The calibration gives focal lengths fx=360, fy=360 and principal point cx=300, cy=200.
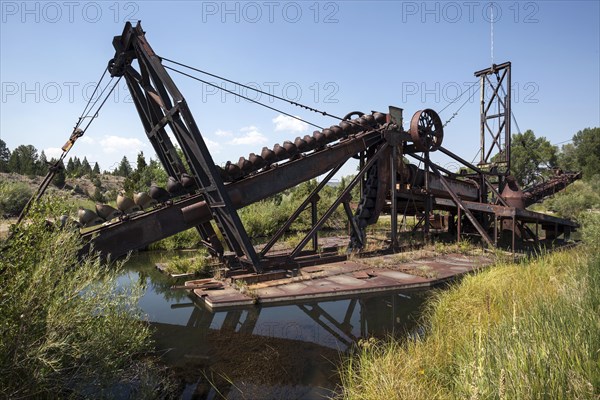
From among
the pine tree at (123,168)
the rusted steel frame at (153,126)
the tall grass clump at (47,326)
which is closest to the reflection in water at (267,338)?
the tall grass clump at (47,326)

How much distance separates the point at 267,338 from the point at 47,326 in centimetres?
291

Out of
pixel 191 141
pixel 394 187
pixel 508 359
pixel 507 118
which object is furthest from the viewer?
pixel 507 118

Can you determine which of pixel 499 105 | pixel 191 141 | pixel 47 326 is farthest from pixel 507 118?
pixel 47 326

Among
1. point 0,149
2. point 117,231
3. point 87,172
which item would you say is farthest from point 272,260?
point 0,149

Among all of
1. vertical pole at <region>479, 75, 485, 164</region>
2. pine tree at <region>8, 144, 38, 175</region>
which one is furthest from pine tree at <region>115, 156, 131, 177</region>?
vertical pole at <region>479, 75, 485, 164</region>

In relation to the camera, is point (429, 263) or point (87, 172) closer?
point (429, 263)

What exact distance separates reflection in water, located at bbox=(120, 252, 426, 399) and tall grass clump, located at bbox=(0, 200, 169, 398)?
891 mm

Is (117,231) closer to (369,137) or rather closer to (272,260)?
(272,260)

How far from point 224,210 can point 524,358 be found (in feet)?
17.0

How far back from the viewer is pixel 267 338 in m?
5.00

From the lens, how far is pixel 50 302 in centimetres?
285

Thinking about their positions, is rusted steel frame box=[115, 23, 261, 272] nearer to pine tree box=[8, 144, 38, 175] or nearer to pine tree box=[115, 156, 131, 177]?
pine tree box=[8, 144, 38, 175]

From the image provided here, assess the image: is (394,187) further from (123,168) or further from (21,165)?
(123,168)

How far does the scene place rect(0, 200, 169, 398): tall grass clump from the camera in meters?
2.53
